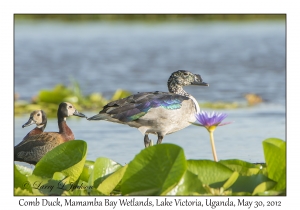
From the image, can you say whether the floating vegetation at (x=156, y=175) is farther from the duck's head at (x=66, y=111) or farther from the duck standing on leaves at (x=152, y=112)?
the duck's head at (x=66, y=111)

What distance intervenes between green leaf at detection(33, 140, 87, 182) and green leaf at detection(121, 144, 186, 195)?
0.51m

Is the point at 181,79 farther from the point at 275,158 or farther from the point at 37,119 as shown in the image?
the point at 275,158

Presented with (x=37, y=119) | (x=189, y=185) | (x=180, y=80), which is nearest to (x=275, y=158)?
(x=189, y=185)

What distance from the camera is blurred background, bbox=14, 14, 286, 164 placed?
9352 mm

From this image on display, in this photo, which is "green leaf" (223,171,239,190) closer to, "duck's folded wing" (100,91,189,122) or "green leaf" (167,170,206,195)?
"green leaf" (167,170,206,195)

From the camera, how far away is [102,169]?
18.2ft

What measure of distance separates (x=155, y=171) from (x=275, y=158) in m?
0.99

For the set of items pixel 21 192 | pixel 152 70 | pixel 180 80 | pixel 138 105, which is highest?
pixel 152 70

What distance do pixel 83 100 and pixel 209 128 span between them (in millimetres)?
7005

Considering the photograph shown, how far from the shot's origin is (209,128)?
18.4ft

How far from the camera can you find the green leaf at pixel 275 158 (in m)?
5.25

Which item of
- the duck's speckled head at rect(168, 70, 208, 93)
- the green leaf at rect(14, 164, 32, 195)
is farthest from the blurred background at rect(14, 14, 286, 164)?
the green leaf at rect(14, 164, 32, 195)

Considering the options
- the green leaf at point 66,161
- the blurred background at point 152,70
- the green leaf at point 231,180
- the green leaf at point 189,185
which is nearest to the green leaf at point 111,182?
the green leaf at point 66,161

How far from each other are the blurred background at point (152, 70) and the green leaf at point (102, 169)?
6.88ft
